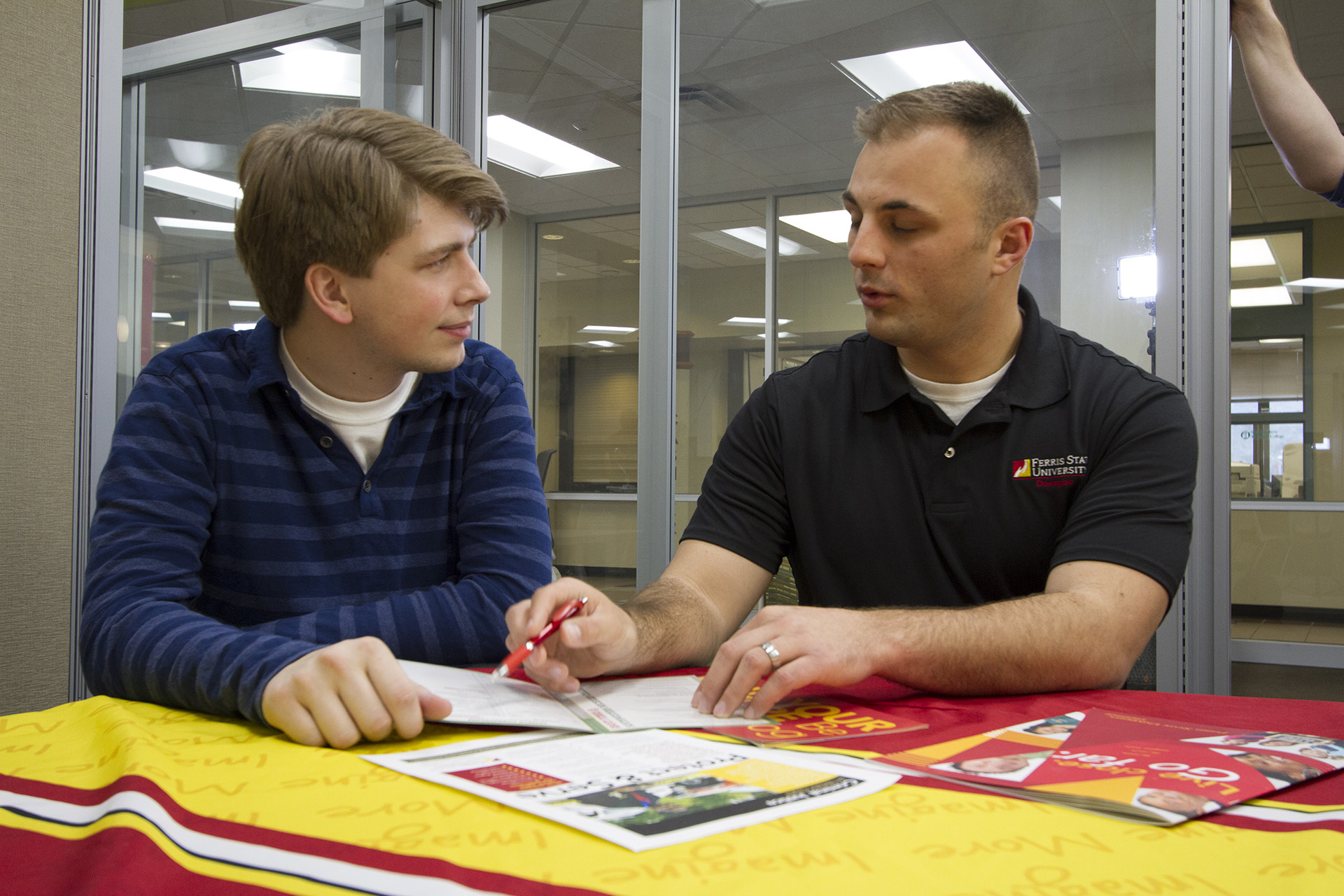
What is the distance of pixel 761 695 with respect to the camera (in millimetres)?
862

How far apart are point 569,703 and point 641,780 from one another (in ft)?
0.96

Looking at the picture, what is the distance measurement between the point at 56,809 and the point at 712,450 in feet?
8.36

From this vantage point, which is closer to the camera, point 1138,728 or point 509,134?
point 1138,728

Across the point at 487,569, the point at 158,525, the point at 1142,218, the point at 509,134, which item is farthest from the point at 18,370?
the point at 1142,218

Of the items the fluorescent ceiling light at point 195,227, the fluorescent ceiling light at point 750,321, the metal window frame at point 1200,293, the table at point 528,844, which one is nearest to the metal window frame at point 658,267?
the fluorescent ceiling light at point 750,321

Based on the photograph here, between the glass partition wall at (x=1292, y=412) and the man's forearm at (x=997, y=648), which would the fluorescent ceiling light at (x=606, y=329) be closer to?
the glass partition wall at (x=1292, y=412)

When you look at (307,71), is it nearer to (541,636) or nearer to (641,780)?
(541,636)

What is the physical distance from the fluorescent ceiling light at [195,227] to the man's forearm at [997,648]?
7.19 feet

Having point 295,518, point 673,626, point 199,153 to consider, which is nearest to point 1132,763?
point 673,626

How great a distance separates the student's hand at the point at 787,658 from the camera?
86 centimetres

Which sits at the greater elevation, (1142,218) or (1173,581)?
(1142,218)

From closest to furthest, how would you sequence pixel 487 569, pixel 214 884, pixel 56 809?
pixel 214 884 → pixel 56 809 → pixel 487 569

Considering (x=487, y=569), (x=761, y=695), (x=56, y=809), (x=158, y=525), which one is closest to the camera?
(x=56, y=809)

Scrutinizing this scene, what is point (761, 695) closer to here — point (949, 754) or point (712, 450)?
point (949, 754)
